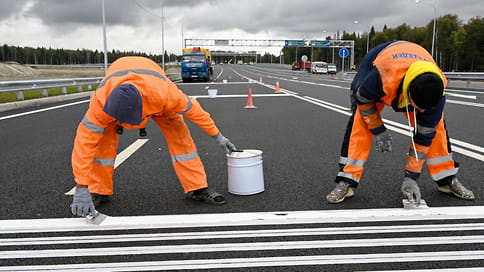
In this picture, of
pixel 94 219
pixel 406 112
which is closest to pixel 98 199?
pixel 94 219

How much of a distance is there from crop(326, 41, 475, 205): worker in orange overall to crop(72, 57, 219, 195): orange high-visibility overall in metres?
1.31

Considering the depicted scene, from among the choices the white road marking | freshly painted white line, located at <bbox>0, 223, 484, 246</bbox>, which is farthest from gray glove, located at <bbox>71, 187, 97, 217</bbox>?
the white road marking

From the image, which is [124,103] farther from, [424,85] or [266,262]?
[424,85]

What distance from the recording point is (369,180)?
4.35 metres

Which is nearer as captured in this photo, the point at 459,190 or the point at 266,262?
the point at 266,262

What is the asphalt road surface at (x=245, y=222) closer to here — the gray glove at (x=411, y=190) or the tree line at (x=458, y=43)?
the gray glove at (x=411, y=190)

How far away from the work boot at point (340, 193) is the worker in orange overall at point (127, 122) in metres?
1.00

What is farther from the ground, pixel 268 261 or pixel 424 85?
pixel 424 85

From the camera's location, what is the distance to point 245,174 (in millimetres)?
3873

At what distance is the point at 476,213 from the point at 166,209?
260 cm

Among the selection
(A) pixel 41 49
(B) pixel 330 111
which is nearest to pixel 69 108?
(B) pixel 330 111

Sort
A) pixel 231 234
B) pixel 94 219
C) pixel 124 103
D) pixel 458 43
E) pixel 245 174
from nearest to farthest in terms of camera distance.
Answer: pixel 124 103 → pixel 231 234 → pixel 94 219 → pixel 245 174 → pixel 458 43

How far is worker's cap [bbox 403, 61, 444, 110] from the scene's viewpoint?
2814mm

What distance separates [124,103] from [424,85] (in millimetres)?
2078
